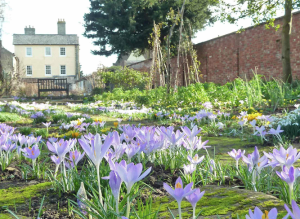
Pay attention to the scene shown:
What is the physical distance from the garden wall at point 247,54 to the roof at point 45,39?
26841 mm

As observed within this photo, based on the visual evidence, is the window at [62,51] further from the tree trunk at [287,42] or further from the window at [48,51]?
the tree trunk at [287,42]

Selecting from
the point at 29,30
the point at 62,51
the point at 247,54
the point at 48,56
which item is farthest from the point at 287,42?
the point at 29,30

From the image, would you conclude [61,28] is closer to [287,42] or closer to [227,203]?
[287,42]

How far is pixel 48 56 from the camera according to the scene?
4031 centimetres

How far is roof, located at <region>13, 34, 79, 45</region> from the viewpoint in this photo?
40.2 meters

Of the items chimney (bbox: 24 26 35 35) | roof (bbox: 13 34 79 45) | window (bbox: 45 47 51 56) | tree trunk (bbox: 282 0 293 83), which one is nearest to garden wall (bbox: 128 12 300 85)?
tree trunk (bbox: 282 0 293 83)

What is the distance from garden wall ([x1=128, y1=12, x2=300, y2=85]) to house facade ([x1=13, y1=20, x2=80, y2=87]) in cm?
2551

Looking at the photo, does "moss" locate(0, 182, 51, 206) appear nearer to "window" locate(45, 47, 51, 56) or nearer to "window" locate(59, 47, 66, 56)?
"window" locate(59, 47, 66, 56)

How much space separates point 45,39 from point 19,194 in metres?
42.9

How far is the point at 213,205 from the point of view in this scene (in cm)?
98

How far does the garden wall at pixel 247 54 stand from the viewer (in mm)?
12017

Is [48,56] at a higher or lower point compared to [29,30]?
lower

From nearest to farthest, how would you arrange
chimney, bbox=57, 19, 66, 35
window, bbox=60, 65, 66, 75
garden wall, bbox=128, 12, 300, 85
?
garden wall, bbox=128, 12, 300, 85, window, bbox=60, 65, 66, 75, chimney, bbox=57, 19, 66, 35

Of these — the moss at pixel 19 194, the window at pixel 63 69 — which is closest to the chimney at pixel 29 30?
the window at pixel 63 69
